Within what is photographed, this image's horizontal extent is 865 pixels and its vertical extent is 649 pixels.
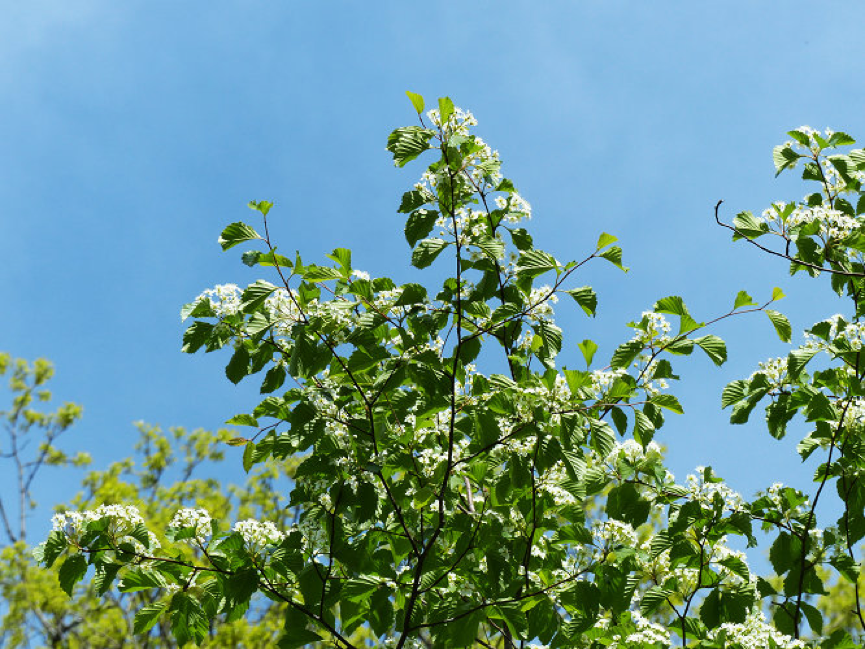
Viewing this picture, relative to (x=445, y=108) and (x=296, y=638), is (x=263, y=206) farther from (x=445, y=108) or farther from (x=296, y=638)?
(x=296, y=638)

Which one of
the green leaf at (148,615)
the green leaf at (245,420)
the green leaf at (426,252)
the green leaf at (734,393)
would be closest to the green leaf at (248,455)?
the green leaf at (245,420)

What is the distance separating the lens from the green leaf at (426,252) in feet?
11.7

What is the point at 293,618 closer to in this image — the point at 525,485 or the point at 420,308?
the point at 525,485

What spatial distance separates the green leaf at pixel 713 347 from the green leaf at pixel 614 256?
57 centimetres

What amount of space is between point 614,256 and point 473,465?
1361mm

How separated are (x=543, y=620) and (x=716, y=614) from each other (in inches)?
44.7

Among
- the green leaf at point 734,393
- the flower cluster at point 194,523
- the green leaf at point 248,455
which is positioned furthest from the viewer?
the green leaf at point 734,393

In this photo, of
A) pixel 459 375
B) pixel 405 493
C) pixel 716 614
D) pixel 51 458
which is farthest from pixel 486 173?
pixel 51 458

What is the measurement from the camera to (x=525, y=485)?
145 inches

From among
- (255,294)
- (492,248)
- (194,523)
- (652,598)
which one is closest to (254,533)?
(194,523)

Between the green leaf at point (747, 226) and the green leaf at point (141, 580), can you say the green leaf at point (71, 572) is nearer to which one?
the green leaf at point (141, 580)

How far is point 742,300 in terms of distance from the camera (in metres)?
3.72

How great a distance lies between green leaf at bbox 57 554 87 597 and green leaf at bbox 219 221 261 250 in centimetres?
181

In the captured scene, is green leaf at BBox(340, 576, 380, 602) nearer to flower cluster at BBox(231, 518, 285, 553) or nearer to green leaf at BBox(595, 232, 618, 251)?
flower cluster at BBox(231, 518, 285, 553)
